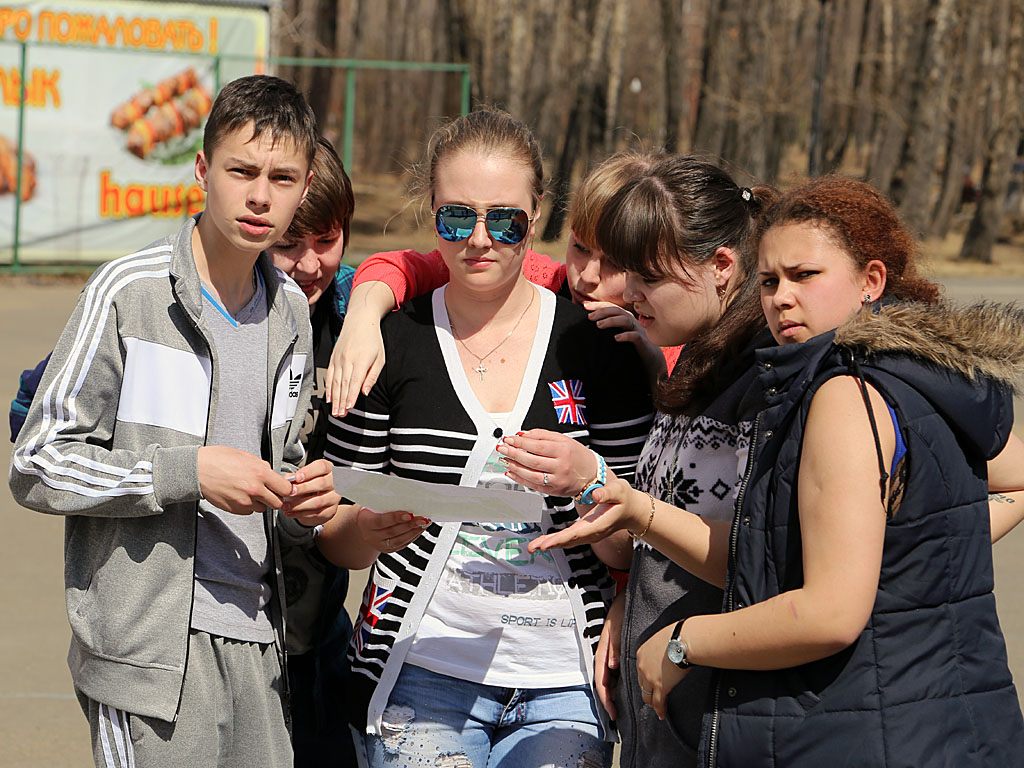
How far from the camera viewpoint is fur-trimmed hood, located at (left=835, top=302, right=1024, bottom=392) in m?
2.04

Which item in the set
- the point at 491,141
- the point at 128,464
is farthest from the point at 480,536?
the point at 491,141

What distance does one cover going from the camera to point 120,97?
16.6 m

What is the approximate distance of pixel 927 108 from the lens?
2798cm

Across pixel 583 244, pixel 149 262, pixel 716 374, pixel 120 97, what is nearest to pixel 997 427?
pixel 716 374

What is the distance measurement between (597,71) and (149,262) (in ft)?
102

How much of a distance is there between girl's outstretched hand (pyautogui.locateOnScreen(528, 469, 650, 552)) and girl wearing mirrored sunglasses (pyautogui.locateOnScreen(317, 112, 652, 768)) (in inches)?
9.8

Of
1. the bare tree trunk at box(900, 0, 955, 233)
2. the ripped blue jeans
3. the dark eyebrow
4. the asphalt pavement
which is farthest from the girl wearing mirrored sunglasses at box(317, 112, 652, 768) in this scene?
the bare tree trunk at box(900, 0, 955, 233)

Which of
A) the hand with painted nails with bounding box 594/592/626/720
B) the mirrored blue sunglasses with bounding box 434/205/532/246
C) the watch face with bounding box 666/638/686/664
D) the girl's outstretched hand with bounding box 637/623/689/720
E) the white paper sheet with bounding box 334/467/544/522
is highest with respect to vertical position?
the mirrored blue sunglasses with bounding box 434/205/532/246

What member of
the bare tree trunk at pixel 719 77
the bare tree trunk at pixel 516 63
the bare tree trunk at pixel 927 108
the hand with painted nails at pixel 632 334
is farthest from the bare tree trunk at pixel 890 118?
the hand with painted nails at pixel 632 334

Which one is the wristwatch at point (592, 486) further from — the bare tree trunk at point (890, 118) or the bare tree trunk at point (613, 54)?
the bare tree trunk at point (613, 54)

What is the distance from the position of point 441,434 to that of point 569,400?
0.30 metres

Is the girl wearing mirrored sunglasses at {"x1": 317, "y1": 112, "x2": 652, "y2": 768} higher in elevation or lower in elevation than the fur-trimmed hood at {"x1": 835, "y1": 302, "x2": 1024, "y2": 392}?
lower

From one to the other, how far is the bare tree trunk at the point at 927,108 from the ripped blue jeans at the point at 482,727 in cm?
2660

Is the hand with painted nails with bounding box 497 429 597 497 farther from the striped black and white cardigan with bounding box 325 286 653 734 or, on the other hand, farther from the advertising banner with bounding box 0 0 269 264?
the advertising banner with bounding box 0 0 269 264
